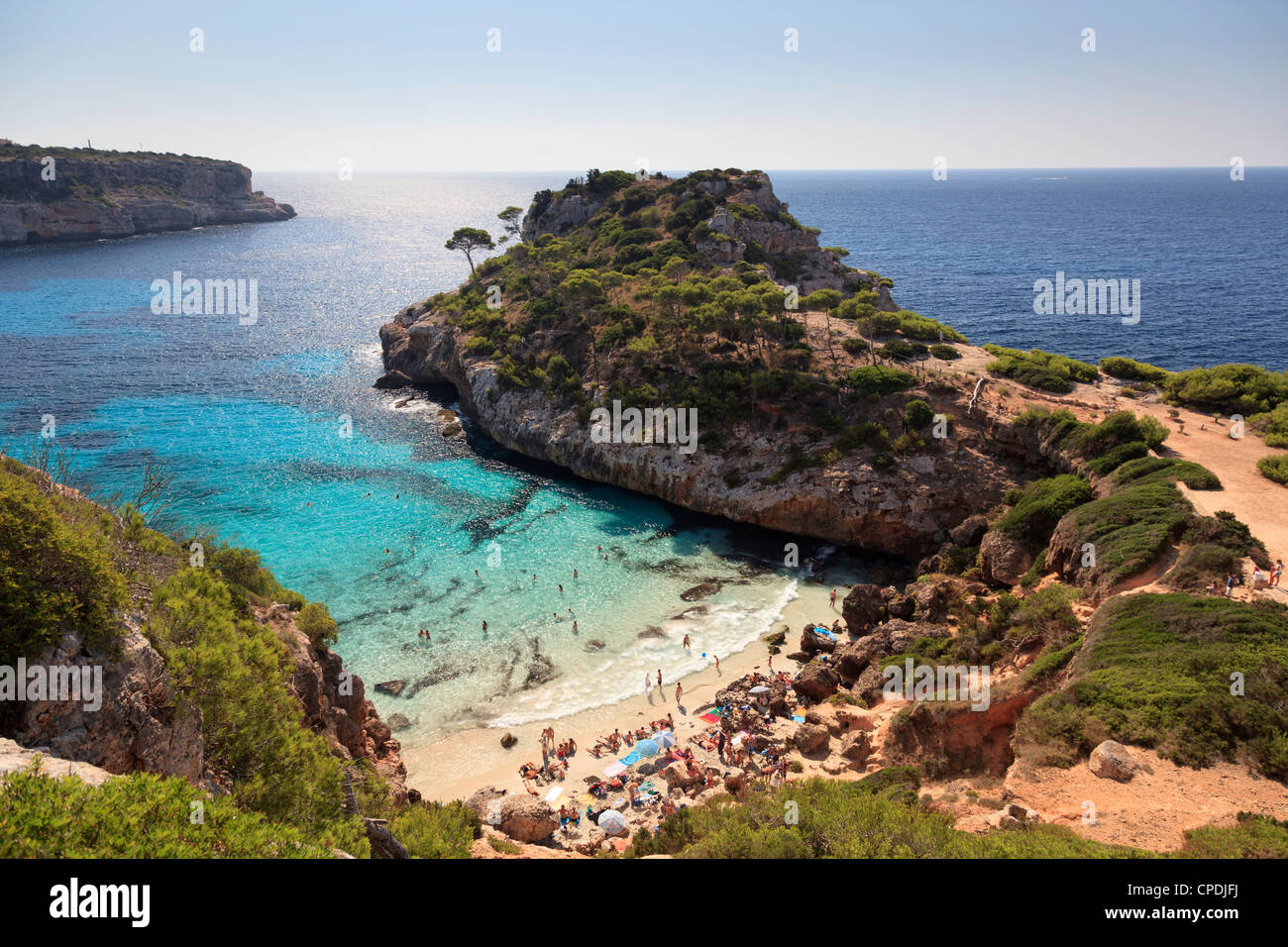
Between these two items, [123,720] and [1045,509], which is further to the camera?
[1045,509]

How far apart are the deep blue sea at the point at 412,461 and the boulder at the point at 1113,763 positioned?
1780cm

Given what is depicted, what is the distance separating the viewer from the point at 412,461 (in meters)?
56.2

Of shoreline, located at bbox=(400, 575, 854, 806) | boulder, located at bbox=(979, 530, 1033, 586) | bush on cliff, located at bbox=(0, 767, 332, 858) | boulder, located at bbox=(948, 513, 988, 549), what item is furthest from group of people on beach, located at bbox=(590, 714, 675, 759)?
boulder, located at bbox=(948, 513, 988, 549)

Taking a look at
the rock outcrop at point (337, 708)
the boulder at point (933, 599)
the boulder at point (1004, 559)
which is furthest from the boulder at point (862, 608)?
the rock outcrop at point (337, 708)

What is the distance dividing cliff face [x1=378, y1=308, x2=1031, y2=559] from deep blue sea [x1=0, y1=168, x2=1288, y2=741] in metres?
2.20

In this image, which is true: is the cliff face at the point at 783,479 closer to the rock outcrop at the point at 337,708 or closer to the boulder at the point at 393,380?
the boulder at the point at 393,380

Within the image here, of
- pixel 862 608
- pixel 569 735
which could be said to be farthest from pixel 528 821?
pixel 862 608

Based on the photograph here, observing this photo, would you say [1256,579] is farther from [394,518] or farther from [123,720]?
[394,518]

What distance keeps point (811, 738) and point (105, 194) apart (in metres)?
208

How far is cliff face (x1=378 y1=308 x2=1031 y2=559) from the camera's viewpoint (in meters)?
42.0

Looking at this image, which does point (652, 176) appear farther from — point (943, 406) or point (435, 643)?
point (435, 643)

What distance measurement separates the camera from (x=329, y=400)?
69750 mm
